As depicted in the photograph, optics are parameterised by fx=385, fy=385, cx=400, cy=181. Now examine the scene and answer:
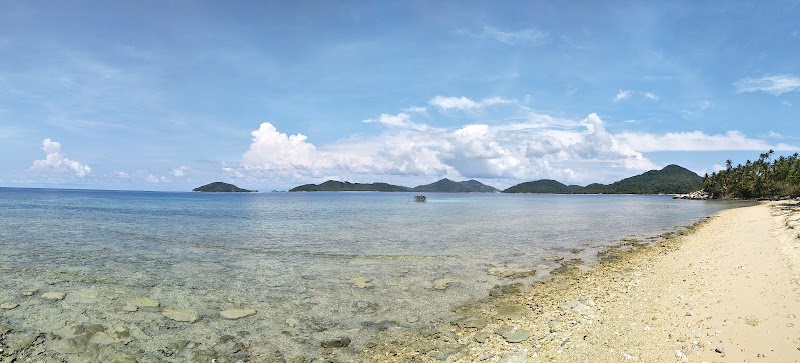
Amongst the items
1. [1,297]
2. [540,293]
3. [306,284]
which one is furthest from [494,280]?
[1,297]

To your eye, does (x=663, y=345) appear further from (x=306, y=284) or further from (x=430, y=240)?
(x=430, y=240)

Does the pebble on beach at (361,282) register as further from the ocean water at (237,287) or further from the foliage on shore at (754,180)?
the foliage on shore at (754,180)

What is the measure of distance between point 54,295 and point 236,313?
7974 mm

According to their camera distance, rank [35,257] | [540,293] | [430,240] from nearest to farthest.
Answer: [540,293] < [35,257] < [430,240]

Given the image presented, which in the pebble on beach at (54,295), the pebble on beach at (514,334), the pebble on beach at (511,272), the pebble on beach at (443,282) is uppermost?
the pebble on beach at (54,295)

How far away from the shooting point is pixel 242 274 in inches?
800

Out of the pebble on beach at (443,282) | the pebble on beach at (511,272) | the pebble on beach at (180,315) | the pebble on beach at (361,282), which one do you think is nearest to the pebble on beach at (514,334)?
the pebble on beach at (443,282)

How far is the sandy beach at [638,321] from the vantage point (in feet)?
30.3

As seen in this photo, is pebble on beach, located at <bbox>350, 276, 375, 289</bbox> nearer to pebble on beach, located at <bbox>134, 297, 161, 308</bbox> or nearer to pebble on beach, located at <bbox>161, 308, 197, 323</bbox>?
pebble on beach, located at <bbox>161, 308, 197, 323</bbox>

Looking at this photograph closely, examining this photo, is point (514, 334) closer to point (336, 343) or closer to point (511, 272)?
point (336, 343)

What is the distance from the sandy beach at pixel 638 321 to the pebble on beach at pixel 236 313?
228 inches

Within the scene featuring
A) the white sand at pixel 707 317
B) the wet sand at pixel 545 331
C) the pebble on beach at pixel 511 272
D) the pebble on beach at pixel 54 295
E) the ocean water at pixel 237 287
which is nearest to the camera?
the white sand at pixel 707 317

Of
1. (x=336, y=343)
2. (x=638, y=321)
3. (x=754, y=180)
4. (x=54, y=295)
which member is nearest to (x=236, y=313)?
(x=336, y=343)

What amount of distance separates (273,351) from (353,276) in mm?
9270
